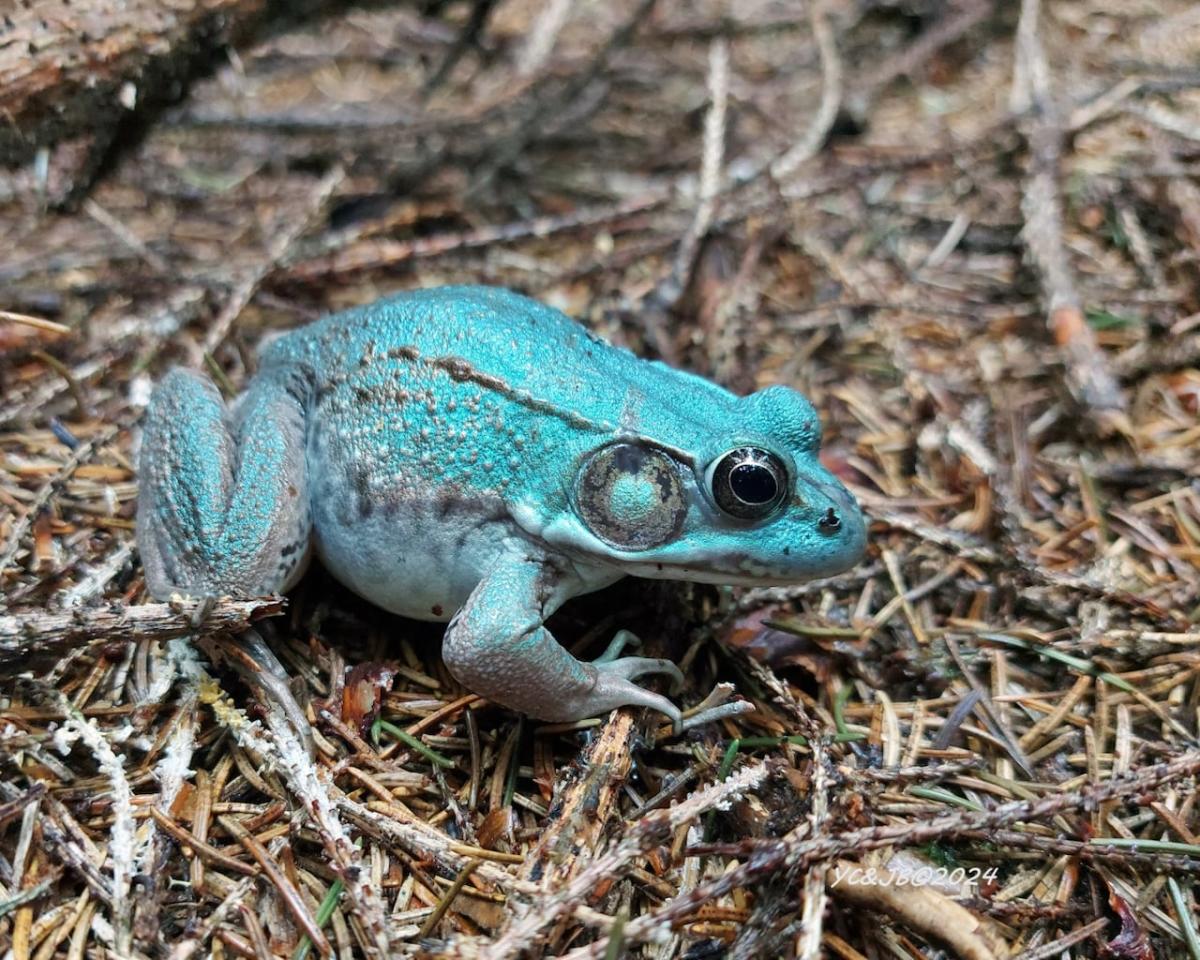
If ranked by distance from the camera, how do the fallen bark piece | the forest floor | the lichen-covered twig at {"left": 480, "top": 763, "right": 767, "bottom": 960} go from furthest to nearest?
the forest floor → the fallen bark piece → the lichen-covered twig at {"left": 480, "top": 763, "right": 767, "bottom": 960}

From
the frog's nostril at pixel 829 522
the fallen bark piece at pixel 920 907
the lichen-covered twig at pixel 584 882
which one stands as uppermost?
the frog's nostril at pixel 829 522

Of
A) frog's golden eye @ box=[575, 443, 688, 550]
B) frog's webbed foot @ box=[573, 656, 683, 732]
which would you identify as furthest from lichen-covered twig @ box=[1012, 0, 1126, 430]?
frog's webbed foot @ box=[573, 656, 683, 732]

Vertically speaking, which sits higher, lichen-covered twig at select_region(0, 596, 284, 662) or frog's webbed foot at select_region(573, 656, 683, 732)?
lichen-covered twig at select_region(0, 596, 284, 662)

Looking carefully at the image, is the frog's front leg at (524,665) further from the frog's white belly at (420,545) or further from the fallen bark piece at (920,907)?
the fallen bark piece at (920,907)

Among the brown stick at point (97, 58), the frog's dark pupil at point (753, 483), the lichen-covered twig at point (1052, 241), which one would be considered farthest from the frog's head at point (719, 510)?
the brown stick at point (97, 58)

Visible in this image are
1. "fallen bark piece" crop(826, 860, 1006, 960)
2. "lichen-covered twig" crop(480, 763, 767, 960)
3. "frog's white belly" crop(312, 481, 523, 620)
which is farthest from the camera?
"frog's white belly" crop(312, 481, 523, 620)

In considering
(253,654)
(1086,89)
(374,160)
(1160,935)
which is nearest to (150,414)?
(253,654)

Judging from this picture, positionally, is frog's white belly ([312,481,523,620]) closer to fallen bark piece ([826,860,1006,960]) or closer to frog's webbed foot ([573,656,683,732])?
frog's webbed foot ([573,656,683,732])

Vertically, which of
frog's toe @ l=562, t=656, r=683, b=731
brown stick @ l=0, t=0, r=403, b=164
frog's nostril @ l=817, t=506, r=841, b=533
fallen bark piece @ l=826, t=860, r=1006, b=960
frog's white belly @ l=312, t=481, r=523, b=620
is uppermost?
brown stick @ l=0, t=0, r=403, b=164
